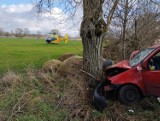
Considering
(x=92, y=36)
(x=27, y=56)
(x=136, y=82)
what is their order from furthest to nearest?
(x=27, y=56) < (x=92, y=36) < (x=136, y=82)

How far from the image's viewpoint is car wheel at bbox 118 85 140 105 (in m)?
6.77

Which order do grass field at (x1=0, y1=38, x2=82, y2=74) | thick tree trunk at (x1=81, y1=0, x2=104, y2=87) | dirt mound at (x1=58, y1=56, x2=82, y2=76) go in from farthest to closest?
grass field at (x1=0, y1=38, x2=82, y2=74) → dirt mound at (x1=58, y1=56, x2=82, y2=76) → thick tree trunk at (x1=81, y1=0, x2=104, y2=87)

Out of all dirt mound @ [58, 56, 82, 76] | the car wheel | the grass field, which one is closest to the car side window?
the car wheel

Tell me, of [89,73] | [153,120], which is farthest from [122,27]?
[153,120]

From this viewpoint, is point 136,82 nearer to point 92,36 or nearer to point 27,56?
point 92,36

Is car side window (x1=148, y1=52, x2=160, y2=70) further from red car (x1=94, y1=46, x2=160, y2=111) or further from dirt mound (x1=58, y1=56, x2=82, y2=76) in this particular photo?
dirt mound (x1=58, y1=56, x2=82, y2=76)

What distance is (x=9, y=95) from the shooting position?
703 centimetres

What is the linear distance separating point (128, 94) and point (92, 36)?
2.29 meters

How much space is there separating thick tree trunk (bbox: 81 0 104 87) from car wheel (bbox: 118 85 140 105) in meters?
1.26

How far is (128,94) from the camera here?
6781mm

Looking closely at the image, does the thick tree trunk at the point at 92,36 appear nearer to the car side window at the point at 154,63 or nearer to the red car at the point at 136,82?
the red car at the point at 136,82

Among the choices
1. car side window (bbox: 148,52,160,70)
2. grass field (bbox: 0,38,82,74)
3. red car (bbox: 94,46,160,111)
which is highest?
car side window (bbox: 148,52,160,70)

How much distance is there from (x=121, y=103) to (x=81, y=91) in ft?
3.68

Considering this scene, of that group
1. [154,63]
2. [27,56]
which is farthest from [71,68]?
[27,56]
